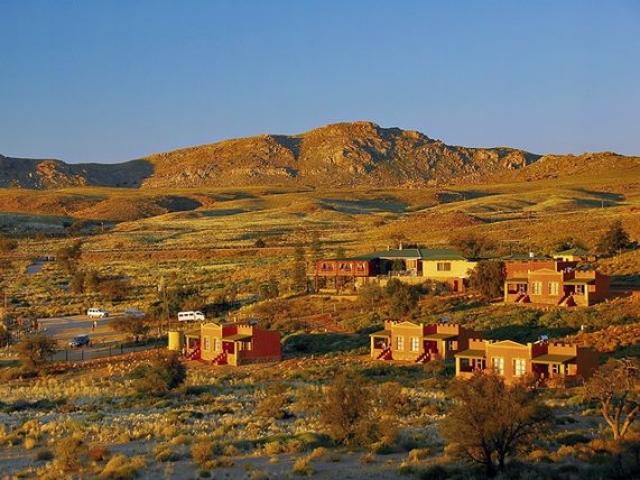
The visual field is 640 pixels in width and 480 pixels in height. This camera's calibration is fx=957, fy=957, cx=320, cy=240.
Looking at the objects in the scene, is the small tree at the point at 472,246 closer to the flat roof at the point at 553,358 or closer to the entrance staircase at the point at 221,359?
the entrance staircase at the point at 221,359

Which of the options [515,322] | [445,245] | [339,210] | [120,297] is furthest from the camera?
[339,210]

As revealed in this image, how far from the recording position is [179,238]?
406 feet

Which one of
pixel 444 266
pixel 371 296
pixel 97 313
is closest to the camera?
pixel 371 296

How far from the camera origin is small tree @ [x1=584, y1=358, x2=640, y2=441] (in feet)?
79.3

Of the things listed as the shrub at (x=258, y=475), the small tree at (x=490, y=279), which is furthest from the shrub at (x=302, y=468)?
the small tree at (x=490, y=279)

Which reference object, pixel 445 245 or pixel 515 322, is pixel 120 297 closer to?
pixel 445 245

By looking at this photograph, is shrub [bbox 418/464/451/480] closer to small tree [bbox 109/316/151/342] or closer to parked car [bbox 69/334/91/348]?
small tree [bbox 109/316/151/342]

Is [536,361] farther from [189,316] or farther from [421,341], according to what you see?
[189,316]

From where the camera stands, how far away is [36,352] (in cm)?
4525

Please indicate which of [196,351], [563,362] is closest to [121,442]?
[563,362]

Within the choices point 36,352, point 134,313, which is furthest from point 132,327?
point 36,352

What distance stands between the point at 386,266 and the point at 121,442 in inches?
1642

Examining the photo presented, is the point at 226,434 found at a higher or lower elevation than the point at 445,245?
lower

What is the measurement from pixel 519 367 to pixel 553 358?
1.38m
